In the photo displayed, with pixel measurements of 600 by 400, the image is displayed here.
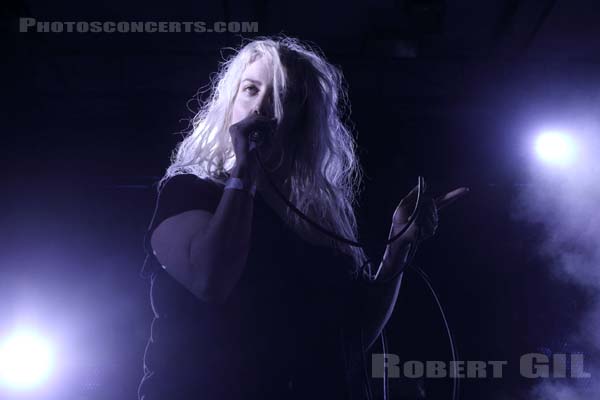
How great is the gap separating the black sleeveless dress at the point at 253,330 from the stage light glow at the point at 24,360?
10.8 feet

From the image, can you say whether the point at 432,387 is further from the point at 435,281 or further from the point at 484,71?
the point at 484,71

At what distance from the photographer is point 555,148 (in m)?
4.37

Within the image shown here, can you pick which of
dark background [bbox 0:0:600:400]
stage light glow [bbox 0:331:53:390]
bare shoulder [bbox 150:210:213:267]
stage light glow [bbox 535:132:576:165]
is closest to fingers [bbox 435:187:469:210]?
bare shoulder [bbox 150:210:213:267]

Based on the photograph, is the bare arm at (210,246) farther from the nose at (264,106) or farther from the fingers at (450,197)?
the fingers at (450,197)

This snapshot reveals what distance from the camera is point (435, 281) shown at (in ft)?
13.6

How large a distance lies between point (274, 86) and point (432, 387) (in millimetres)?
3357

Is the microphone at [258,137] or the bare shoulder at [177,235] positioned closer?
the bare shoulder at [177,235]

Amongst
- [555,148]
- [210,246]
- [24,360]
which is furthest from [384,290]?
[555,148]

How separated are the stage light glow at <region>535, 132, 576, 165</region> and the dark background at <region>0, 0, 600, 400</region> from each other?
0.44 feet

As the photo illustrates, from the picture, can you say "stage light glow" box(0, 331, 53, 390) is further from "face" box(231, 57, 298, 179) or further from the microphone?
the microphone

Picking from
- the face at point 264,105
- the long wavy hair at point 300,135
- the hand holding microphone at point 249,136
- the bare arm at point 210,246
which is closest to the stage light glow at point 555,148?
the long wavy hair at point 300,135

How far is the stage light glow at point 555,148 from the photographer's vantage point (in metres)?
4.36

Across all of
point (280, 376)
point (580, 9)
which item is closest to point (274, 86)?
point (280, 376)

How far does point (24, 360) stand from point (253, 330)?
3.52m
